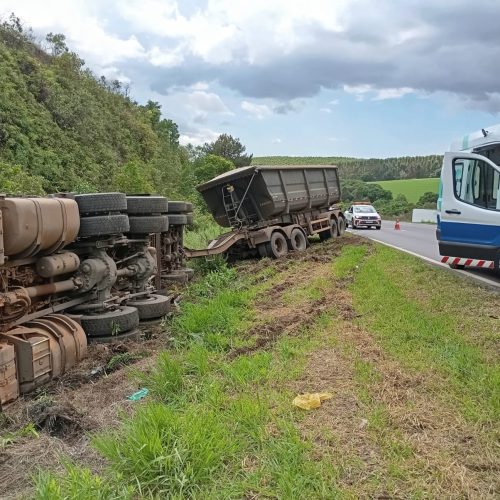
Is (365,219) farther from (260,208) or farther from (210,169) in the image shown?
(260,208)

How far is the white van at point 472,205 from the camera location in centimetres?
903

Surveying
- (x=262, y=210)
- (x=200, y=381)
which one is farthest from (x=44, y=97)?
(x=200, y=381)

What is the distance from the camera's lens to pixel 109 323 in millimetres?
6559

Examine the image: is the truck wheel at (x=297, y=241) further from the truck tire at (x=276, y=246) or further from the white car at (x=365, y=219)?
the white car at (x=365, y=219)

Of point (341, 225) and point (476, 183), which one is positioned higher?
point (476, 183)

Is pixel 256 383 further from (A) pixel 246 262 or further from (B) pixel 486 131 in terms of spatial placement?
(A) pixel 246 262

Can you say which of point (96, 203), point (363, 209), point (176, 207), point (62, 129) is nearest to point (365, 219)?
point (363, 209)

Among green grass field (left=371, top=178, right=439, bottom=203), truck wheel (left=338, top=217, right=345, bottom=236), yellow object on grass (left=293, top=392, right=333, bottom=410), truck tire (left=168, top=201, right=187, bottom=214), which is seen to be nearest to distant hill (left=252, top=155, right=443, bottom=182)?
green grass field (left=371, top=178, right=439, bottom=203)

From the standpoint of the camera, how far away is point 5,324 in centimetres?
520

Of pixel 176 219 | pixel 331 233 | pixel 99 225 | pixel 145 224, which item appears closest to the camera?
pixel 99 225

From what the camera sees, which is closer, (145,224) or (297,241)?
(145,224)

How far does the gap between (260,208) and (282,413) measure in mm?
11150

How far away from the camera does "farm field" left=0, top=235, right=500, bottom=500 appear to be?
3004 millimetres

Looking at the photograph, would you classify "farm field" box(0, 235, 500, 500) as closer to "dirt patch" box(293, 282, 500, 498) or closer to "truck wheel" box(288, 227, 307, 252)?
"dirt patch" box(293, 282, 500, 498)
